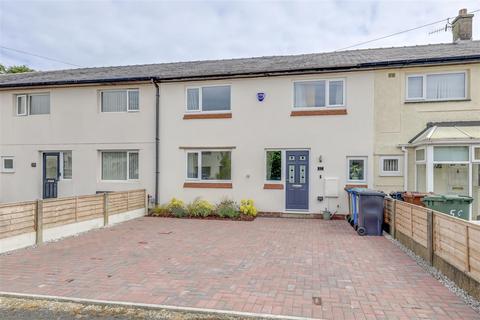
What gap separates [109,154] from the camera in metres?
13.6

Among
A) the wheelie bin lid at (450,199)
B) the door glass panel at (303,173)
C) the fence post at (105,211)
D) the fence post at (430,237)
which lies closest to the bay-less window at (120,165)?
the fence post at (105,211)

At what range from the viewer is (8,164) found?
47.4ft

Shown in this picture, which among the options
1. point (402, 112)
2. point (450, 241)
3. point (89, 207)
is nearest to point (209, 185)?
point (89, 207)

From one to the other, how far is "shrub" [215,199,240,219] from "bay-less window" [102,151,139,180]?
13.3ft

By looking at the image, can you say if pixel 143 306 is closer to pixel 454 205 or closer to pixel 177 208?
pixel 454 205

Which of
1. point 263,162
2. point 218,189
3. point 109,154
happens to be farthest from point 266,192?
point 109,154

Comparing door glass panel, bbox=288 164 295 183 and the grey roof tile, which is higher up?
the grey roof tile

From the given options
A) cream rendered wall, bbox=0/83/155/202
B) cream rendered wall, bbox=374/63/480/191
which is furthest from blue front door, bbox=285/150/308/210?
cream rendered wall, bbox=0/83/155/202

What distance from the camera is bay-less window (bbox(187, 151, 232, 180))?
1252 centimetres

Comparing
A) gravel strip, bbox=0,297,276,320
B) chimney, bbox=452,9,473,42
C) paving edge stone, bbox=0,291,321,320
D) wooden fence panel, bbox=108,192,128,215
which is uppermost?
chimney, bbox=452,9,473,42

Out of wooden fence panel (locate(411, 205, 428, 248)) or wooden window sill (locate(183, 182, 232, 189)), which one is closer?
wooden fence panel (locate(411, 205, 428, 248))

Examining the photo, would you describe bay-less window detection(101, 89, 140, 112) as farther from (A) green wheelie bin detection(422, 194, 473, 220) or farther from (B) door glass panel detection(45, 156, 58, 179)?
(A) green wheelie bin detection(422, 194, 473, 220)

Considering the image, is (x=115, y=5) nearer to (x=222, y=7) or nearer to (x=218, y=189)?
(x=222, y=7)

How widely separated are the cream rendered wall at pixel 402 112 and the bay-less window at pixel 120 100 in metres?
9.58
